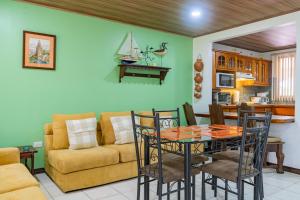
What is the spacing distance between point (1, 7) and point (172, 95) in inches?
132

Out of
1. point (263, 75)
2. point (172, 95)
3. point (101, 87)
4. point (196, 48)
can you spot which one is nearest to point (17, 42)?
point (101, 87)

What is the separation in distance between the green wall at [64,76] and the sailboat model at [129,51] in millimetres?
131

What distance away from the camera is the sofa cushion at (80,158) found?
2967 millimetres

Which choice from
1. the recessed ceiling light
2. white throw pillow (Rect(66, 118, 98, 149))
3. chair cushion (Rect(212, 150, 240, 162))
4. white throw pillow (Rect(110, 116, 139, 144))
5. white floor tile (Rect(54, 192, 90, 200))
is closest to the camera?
chair cushion (Rect(212, 150, 240, 162))

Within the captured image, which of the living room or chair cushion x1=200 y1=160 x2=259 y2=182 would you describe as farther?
the living room

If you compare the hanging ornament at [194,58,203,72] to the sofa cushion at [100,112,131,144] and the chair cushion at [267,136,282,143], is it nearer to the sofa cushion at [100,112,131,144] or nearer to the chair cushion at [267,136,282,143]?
the chair cushion at [267,136,282,143]

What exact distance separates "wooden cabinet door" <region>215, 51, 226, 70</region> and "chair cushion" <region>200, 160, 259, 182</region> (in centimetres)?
372

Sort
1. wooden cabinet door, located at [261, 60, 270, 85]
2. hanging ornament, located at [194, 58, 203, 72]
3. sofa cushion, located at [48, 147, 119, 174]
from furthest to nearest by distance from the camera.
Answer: wooden cabinet door, located at [261, 60, 270, 85] → hanging ornament, located at [194, 58, 203, 72] → sofa cushion, located at [48, 147, 119, 174]

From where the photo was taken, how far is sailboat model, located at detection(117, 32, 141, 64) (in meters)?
4.38

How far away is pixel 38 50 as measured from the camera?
12.1ft

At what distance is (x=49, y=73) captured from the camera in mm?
3787

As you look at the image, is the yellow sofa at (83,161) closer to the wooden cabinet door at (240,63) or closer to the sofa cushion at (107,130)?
the sofa cushion at (107,130)

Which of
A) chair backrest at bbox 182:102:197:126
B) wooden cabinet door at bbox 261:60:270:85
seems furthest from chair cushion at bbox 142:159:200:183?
wooden cabinet door at bbox 261:60:270:85

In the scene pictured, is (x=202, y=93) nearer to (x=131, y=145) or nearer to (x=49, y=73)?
(x=131, y=145)
